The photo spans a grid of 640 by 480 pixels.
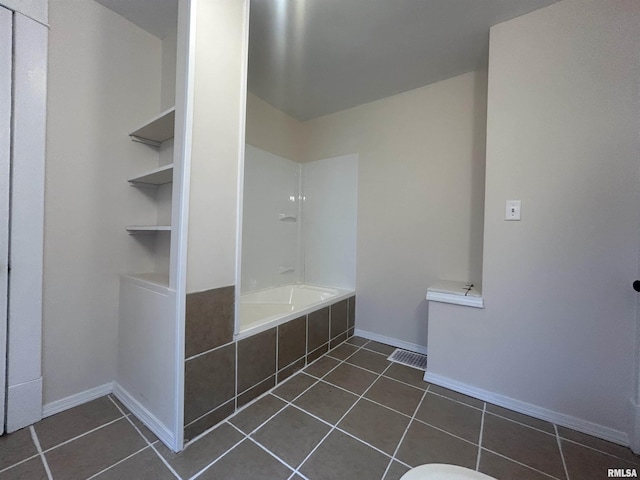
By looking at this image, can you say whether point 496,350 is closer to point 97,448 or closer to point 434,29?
point 434,29

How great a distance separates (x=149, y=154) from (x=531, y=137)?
96.2 inches

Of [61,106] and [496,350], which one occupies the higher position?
[61,106]

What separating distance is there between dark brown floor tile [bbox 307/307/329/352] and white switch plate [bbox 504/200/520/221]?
4.73 ft

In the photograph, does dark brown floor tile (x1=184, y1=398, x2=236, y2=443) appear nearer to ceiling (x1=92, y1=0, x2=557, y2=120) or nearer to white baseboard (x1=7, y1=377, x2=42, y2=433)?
white baseboard (x1=7, y1=377, x2=42, y2=433)

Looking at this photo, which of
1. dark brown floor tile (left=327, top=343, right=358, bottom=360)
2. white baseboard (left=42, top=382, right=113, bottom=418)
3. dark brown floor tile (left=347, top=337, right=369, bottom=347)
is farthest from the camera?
dark brown floor tile (left=347, top=337, right=369, bottom=347)

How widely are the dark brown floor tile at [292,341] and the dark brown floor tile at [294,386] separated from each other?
0.11m

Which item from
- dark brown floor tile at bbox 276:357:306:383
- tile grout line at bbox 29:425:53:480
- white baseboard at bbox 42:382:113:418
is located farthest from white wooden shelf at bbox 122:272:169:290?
Result: dark brown floor tile at bbox 276:357:306:383

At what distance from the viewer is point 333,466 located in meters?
1.08

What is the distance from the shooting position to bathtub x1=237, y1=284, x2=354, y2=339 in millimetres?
1865

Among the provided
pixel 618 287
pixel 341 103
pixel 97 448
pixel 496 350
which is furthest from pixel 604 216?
pixel 97 448

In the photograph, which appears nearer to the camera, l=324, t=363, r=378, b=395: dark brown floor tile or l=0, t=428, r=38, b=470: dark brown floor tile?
l=0, t=428, r=38, b=470: dark brown floor tile

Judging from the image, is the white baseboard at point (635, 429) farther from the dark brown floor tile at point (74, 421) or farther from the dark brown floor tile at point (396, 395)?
the dark brown floor tile at point (74, 421)

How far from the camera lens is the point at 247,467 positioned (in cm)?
106

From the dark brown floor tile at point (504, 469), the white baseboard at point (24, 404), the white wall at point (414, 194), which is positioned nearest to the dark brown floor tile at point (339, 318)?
the white wall at point (414, 194)
